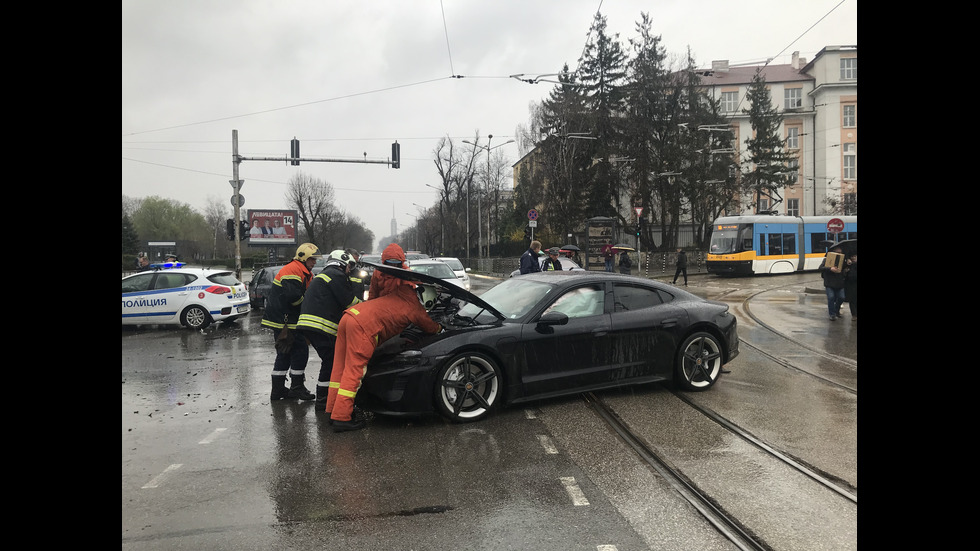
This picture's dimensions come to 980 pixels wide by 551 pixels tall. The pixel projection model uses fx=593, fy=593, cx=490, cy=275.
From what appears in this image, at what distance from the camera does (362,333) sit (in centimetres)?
532

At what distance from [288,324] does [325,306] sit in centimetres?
77

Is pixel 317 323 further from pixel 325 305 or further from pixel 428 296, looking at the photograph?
pixel 428 296

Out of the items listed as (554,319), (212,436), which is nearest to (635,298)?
(554,319)

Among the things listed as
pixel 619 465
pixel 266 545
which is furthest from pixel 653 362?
pixel 266 545

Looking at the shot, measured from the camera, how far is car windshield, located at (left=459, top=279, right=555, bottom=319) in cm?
623

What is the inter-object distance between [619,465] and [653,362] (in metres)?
2.23

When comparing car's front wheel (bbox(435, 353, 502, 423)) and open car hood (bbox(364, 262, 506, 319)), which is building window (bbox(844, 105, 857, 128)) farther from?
car's front wheel (bbox(435, 353, 502, 423))

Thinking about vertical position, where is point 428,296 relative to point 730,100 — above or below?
below
